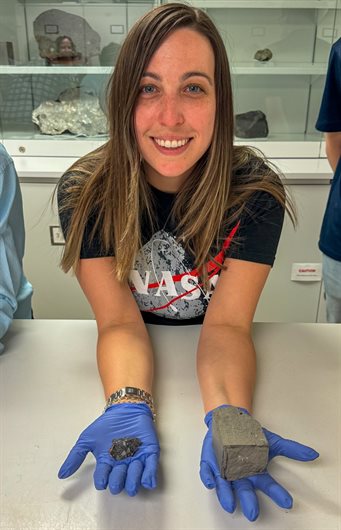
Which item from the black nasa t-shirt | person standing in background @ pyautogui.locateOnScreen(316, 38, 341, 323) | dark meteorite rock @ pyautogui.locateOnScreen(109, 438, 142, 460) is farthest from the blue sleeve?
dark meteorite rock @ pyautogui.locateOnScreen(109, 438, 142, 460)

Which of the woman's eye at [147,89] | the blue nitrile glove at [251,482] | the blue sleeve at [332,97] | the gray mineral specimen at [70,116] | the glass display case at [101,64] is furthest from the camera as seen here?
the gray mineral specimen at [70,116]

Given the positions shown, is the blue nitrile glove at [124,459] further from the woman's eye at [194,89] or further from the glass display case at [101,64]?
the glass display case at [101,64]

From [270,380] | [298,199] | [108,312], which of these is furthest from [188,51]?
[298,199]

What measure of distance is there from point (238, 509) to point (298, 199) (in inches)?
66.1

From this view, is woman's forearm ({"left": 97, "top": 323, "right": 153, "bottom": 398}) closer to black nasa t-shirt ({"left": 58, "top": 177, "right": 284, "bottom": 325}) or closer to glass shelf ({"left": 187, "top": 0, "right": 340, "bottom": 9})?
black nasa t-shirt ({"left": 58, "top": 177, "right": 284, "bottom": 325})

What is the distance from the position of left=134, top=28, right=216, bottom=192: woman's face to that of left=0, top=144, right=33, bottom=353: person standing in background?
1.16ft

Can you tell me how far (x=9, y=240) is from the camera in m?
1.16

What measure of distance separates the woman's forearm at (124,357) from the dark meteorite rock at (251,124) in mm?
1721

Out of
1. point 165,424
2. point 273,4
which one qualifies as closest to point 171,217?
point 165,424

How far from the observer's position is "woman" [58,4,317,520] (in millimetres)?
936

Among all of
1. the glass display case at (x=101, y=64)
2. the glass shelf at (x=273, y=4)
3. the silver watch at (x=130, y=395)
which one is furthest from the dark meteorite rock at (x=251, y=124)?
the silver watch at (x=130, y=395)

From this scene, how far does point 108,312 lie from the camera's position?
3.46 feet

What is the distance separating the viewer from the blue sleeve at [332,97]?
55.9 inches

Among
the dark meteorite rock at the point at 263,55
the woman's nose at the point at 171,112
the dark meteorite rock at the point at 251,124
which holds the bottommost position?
the dark meteorite rock at the point at 251,124
